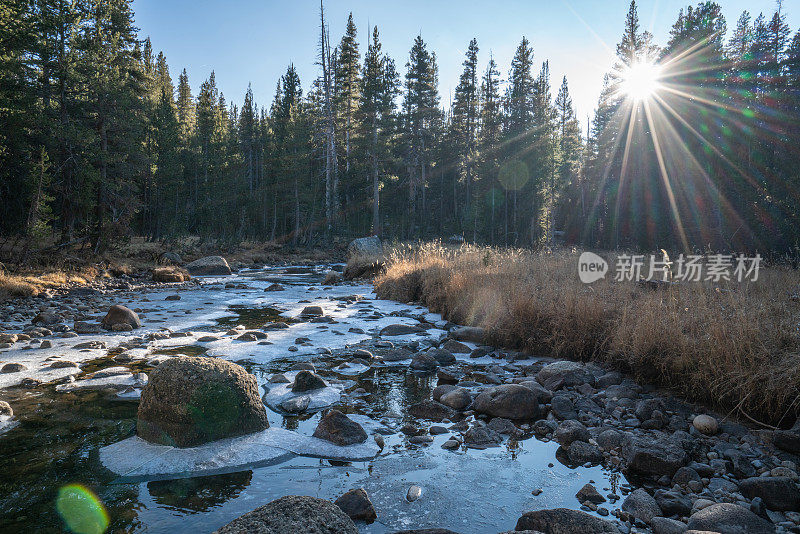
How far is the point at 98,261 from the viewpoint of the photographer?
56.2 feet

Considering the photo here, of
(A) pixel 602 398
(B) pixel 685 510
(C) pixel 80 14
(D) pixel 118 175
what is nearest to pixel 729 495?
(B) pixel 685 510

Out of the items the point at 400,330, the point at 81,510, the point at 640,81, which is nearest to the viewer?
the point at 81,510

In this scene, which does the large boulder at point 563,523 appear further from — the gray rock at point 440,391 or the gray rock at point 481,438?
the gray rock at point 440,391

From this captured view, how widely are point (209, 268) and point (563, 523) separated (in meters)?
21.2

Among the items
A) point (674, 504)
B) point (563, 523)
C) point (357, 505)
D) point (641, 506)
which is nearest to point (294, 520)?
point (357, 505)

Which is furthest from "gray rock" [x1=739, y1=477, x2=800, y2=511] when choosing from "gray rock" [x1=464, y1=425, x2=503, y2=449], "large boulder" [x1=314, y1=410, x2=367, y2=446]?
"large boulder" [x1=314, y1=410, x2=367, y2=446]

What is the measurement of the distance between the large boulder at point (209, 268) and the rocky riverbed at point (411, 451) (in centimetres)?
1453

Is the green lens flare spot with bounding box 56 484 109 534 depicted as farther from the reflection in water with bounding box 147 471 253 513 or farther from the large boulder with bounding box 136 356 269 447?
the large boulder with bounding box 136 356 269 447

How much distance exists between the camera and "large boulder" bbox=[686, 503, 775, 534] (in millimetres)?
2460

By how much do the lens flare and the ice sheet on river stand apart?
1297 inches

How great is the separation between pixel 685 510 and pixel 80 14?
24.1 metres

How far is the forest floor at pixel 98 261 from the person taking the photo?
12395 millimetres

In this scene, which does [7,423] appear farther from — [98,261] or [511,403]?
[98,261]

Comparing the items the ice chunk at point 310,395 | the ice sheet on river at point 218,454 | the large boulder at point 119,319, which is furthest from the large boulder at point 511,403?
the large boulder at point 119,319
